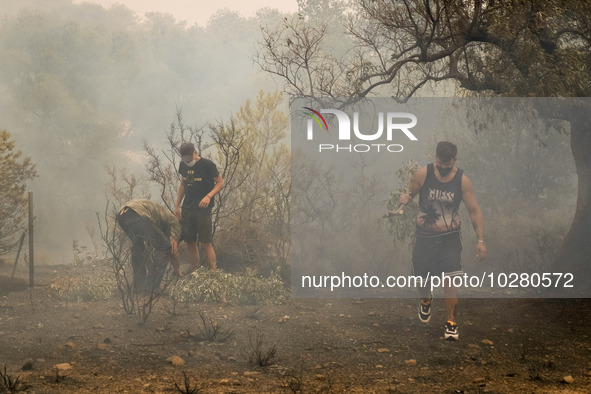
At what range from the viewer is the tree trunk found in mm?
9891

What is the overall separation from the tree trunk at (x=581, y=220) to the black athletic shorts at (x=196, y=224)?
5521mm

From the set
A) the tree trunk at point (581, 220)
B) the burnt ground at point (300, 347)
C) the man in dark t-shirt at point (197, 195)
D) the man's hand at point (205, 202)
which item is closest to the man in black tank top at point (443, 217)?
the burnt ground at point (300, 347)

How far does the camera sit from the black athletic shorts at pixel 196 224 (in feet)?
31.4

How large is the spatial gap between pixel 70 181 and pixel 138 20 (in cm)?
1581

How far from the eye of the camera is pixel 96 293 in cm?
937

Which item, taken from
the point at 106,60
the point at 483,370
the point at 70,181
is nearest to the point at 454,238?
the point at 483,370

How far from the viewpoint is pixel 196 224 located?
9633 mm

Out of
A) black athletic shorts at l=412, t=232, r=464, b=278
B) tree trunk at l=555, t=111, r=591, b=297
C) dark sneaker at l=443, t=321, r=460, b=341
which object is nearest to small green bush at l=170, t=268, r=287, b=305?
black athletic shorts at l=412, t=232, r=464, b=278

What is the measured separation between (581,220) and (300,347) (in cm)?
536

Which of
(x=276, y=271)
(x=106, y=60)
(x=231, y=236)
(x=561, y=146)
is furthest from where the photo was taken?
(x=106, y=60)

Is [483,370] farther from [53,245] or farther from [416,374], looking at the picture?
[53,245]

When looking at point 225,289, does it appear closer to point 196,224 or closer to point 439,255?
point 196,224

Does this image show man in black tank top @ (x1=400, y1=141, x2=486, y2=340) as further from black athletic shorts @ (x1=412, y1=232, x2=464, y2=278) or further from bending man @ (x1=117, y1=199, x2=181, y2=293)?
bending man @ (x1=117, y1=199, x2=181, y2=293)

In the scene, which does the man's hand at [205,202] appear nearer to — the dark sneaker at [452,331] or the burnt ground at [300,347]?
the burnt ground at [300,347]
